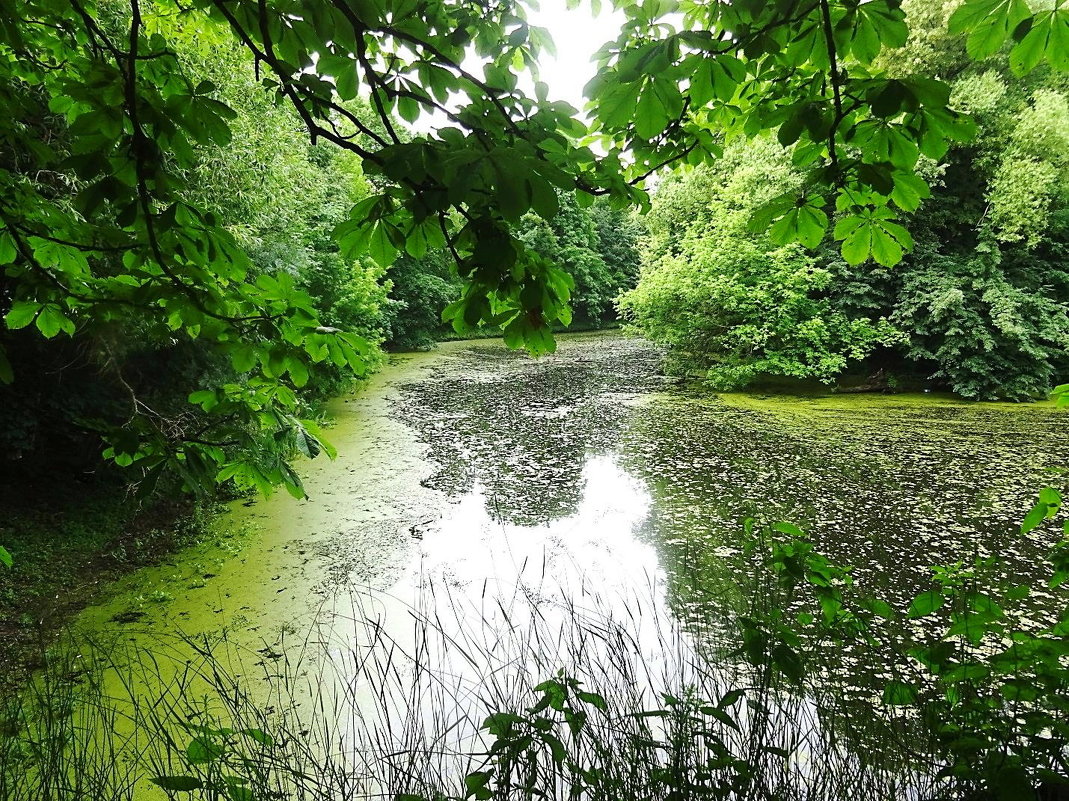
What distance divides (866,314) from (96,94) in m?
9.65

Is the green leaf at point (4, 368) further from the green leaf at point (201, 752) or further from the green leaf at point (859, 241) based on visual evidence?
the green leaf at point (859, 241)

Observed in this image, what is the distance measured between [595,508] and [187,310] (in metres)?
3.48

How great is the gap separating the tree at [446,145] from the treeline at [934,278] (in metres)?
6.82

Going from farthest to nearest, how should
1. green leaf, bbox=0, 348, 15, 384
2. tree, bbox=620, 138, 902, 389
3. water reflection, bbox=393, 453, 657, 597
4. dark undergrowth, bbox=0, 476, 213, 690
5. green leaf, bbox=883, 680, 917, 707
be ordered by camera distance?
1. tree, bbox=620, 138, 902, 389
2. water reflection, bbox=393, 453, 657, 597
3. dark undergrowth, bbox=0, 476, 213, 690
4. green leaf, bbox=883, 680, 917, 707
5. green leaf, bbox=0, 348, 15, 384

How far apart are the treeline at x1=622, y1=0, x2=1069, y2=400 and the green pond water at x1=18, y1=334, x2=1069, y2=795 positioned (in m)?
0.91

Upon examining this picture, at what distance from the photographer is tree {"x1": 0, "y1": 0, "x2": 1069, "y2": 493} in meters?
0.65

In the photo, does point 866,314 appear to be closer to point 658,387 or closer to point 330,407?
point 658,387

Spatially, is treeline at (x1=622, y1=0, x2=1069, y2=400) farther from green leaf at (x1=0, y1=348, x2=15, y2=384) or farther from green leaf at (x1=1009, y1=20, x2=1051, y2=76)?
green leaf at (x1=0, y1=348, x2=15, y2=384)

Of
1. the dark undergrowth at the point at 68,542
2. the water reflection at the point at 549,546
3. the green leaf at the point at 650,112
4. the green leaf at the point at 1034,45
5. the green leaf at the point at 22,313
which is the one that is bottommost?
the water reflection at the point at 549,546

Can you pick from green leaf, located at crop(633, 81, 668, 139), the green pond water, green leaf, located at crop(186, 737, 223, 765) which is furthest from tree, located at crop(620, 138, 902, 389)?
green leaf, located at crop(186, 737, 223, 765)

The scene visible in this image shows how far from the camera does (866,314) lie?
851 cm

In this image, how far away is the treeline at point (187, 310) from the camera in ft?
3.34

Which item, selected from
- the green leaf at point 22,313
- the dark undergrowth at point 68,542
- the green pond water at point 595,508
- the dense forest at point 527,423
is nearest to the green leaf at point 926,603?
the dense forest at point 527,423

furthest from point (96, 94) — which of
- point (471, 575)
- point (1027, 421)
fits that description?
point (1027, 421)
